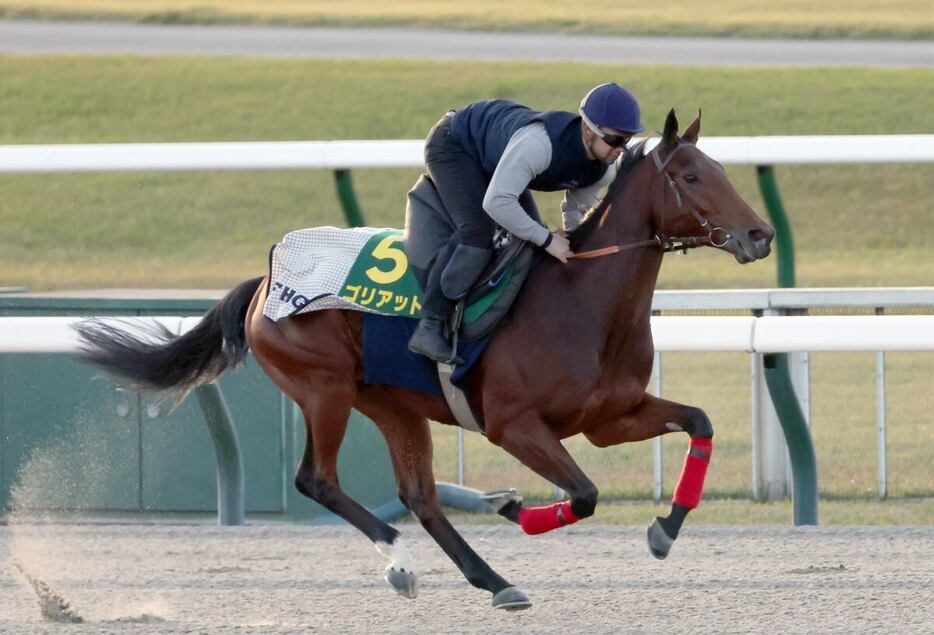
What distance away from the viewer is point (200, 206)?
14.4 m

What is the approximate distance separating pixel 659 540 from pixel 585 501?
0.26 meters

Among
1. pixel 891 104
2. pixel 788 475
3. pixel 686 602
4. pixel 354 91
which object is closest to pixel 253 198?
pixel 354 91

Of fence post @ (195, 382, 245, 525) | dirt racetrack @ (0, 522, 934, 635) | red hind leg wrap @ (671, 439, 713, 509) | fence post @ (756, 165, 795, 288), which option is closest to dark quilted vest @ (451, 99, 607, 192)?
red hind leg wrap @ (671, 439, 713, 509)

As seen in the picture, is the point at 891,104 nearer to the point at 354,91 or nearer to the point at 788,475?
the point at 354,91

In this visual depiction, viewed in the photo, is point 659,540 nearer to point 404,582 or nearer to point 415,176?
point 404,582

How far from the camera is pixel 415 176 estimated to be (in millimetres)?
14789

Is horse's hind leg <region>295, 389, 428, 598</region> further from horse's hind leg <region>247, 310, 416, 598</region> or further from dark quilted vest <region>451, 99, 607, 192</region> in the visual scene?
dark quilted vest <region>451, 99, 607, 192</region>

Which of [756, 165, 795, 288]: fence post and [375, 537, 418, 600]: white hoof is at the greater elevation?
[756, 165, 795, 288]: fence post

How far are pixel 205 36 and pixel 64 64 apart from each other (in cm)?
345

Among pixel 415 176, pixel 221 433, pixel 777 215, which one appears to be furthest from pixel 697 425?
pixel 415 176

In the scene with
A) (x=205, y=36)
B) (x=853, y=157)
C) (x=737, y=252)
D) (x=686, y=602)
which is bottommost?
(x=686, y=602)

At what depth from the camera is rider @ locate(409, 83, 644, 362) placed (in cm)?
495

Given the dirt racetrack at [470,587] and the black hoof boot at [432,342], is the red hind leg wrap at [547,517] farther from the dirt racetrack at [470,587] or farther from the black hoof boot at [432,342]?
the black hoof boot at [432,342]

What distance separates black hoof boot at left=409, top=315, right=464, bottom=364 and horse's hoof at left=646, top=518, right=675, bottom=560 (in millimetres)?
749
